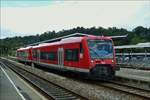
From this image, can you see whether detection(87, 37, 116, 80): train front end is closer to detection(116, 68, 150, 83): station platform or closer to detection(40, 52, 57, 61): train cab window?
detection(116, 68, 150, 83): station platform

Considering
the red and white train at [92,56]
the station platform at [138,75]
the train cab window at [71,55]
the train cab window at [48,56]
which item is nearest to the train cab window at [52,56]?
the train cab window at [48,56]

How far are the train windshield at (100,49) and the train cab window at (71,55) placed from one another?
5.07 ft

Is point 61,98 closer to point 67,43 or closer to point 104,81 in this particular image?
point 104,81

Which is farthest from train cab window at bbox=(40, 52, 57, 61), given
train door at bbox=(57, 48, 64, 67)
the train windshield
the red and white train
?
the train windshield

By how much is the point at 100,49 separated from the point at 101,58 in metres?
0.74

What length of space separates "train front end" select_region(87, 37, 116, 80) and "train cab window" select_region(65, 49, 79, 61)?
1.65 metres

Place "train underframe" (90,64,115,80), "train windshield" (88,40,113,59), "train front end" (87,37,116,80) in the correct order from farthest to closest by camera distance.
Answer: "train windshield" (88,40,113,59) < "train front end" (87,37,116,80) < "train underframe" (90,64,115,80)

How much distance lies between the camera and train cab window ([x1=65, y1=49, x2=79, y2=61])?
91.5 feet

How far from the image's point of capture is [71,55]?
29.3 meters

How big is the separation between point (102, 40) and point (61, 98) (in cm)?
1011

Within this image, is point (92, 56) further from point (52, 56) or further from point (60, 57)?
point (52, 56)

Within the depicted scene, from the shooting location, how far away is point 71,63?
95.9ft

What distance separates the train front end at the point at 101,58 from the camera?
84.1 feet

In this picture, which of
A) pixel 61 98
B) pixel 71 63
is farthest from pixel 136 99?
pixel 71 63
